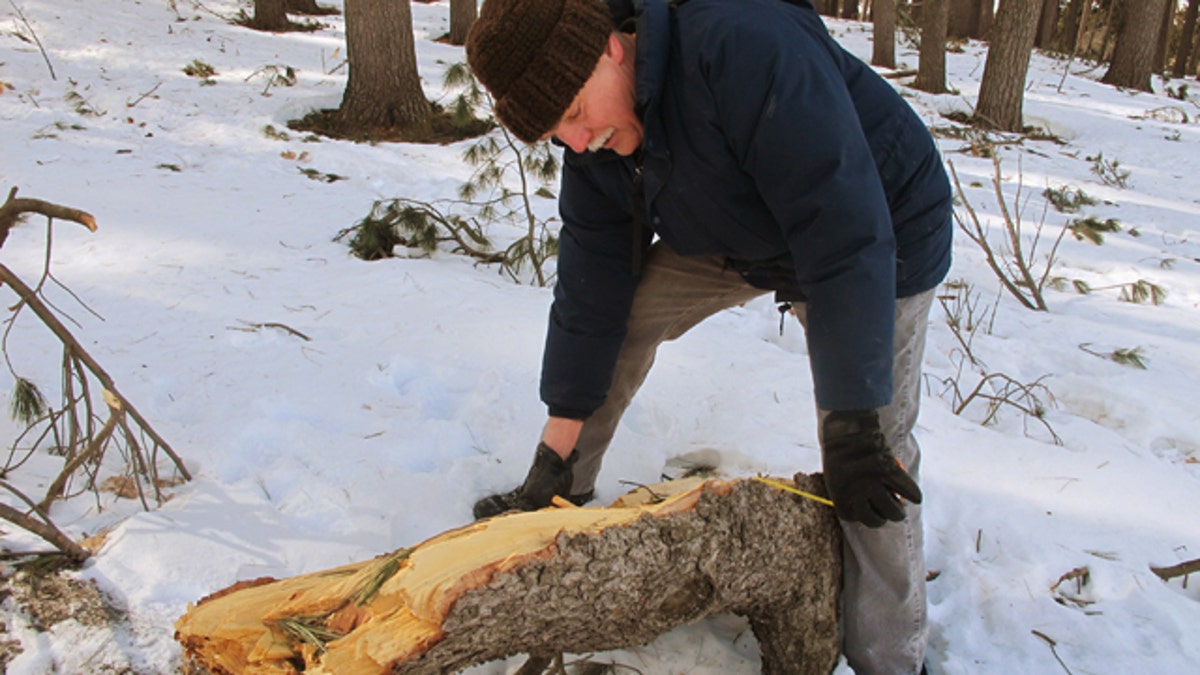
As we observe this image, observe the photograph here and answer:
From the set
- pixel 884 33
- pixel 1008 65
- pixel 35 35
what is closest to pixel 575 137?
pixel 35 35

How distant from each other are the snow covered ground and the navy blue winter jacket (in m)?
0.78

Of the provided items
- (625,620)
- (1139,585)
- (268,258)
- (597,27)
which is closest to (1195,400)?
(1139,585)

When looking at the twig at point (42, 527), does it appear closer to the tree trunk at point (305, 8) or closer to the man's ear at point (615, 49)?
the man's ear at point (615, 49)

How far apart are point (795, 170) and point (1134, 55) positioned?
12.8 m

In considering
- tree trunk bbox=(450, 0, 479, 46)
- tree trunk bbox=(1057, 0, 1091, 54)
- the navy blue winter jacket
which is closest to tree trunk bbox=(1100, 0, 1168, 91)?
tree trunk bbox=(1057, 0, 1091, 54)

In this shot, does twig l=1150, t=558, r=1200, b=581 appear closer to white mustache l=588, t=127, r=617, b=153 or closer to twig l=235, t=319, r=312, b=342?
white mustache l=588, t=127, r=617, b=153

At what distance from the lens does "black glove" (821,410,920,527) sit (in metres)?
1.27

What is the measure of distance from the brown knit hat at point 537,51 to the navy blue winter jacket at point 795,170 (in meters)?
0.09

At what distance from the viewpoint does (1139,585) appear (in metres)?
1.72

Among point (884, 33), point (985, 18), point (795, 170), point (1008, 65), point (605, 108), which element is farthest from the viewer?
point (985, 18)

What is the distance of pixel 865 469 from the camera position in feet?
4.19

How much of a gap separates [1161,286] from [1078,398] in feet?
5.76

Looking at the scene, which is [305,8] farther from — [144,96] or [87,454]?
[87,454]

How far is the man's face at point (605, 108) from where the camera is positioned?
127cm
